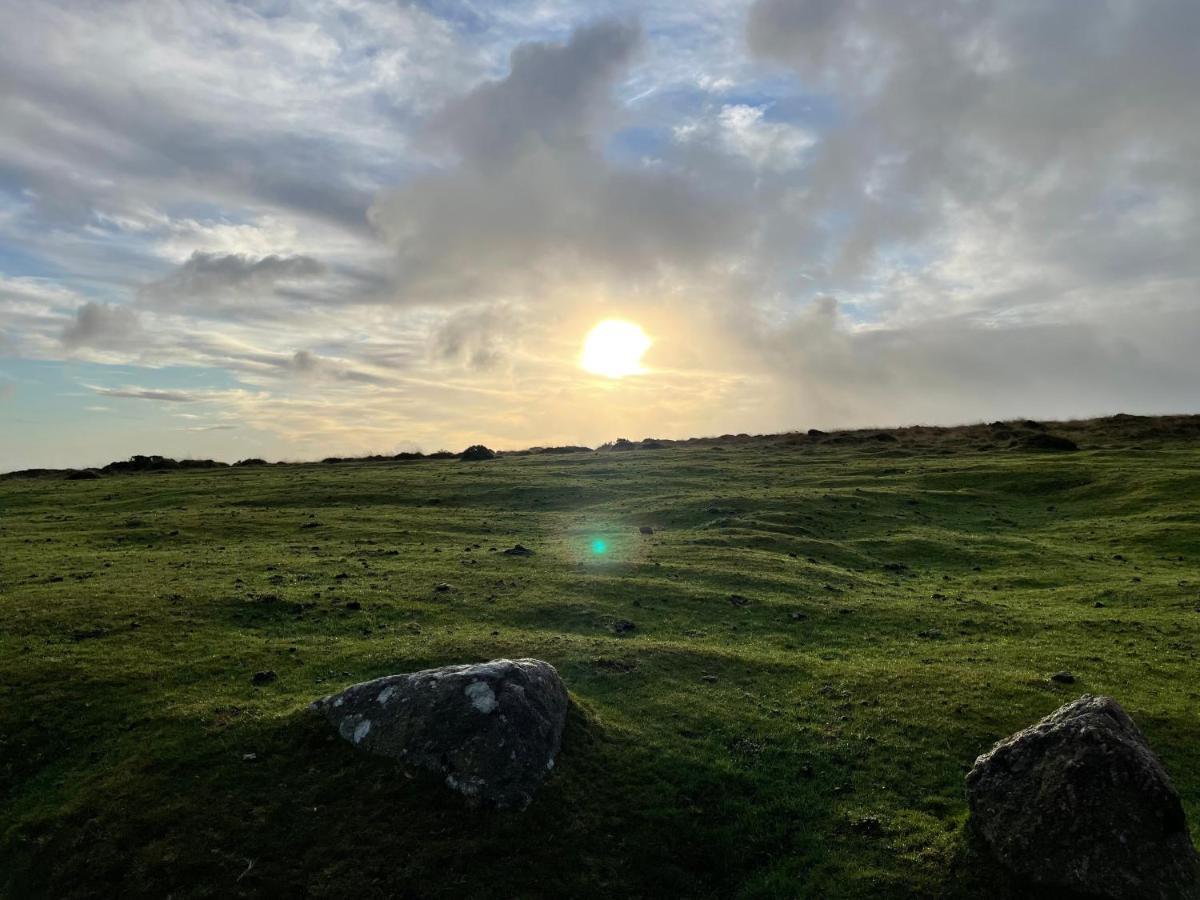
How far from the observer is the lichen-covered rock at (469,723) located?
1384 cm

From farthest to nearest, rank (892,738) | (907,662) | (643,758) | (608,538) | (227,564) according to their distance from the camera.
Answer: (608,538), (227,564), (907,662), (892,738), (643,758)

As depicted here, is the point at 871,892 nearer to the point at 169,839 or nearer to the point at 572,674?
the point at 572,674

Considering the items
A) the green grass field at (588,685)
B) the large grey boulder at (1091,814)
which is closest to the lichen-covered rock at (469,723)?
the green grass field at (588,685)

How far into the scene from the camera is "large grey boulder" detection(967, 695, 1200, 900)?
1114cm

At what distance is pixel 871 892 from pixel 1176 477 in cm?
5206

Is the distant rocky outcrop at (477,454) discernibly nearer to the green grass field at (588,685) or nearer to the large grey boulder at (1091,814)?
the green grass field at (588,685)

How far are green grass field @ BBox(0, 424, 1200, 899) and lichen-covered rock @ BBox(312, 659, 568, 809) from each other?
426 mm

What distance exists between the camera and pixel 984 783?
12.9m

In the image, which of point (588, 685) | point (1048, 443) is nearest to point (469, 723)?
point (588, 685)

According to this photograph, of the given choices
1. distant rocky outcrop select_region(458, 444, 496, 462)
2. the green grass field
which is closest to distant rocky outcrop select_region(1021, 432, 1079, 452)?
the green grass field

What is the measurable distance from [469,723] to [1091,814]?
10.4 m

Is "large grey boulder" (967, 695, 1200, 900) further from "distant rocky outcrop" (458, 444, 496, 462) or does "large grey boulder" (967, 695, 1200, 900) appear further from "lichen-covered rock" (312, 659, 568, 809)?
"distant rocky outcrop" (458, 444, 496, 462)

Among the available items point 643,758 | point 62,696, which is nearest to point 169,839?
point 62,696

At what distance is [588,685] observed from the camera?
1898 cm
